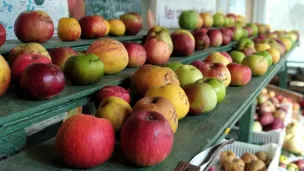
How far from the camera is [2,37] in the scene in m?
0.96

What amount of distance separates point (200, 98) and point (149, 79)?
17 cm

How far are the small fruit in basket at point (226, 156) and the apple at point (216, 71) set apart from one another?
0.66 m

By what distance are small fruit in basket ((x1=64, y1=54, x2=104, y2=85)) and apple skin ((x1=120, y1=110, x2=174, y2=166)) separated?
0.32m

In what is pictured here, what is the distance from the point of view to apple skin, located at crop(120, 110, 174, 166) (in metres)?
0.67

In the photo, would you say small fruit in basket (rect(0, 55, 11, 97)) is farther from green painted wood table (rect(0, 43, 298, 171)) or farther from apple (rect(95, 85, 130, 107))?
apple (rect(95, 85, 130, 107))

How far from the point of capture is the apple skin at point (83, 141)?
0.66 metres

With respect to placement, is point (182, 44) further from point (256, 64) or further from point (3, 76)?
point (3, 76)

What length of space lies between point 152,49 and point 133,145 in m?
0.79

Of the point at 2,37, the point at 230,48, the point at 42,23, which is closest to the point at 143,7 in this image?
the point at 230,48

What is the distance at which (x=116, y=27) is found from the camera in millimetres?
1544

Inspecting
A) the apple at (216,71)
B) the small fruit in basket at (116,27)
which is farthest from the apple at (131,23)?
the apple at (216,71)

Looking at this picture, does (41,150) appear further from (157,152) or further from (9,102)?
(157,152)

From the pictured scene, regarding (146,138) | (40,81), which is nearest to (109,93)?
(40,81)

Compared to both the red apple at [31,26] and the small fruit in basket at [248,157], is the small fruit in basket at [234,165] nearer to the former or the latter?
the small fruit in basket at [248,157]
